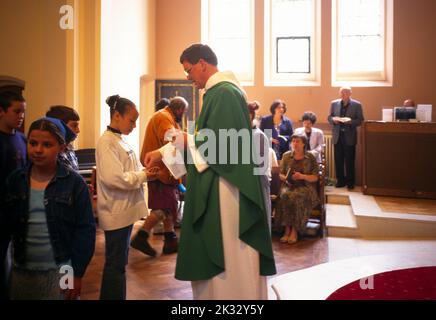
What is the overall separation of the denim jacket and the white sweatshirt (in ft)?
1.97

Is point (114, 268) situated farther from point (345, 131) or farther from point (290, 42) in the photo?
point (290, 42)

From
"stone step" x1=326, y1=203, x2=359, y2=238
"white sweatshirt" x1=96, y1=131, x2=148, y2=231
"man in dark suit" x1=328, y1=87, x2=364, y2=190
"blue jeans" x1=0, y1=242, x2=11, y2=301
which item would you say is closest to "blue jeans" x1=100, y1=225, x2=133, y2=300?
"white sweatshirt" x1=96, y1=131, x2=148, y2=231

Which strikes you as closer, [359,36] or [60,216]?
[60,216]

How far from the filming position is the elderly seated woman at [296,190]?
5.95m

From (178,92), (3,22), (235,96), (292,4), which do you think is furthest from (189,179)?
(292,4)

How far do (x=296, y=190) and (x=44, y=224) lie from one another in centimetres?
411

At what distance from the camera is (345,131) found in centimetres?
838

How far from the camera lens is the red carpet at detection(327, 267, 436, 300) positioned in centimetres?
347

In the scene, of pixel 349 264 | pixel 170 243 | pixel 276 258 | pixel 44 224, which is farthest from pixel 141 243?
pixel 44 224

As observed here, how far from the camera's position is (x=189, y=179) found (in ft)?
8.70

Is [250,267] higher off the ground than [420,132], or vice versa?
[420,132]

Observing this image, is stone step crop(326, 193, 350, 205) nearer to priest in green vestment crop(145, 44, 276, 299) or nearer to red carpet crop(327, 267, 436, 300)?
red carpet crop(327, 267, 436, 300)

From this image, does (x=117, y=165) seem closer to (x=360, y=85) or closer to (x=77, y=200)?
(x=77, y=200)

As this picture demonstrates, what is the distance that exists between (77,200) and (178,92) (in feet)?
23.3
